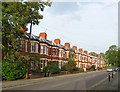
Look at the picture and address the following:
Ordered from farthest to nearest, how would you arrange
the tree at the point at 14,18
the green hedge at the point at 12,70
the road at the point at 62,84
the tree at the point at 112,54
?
the tree at the point at 112,54
the green hedge at the point at 12,70
the tree at the point at 14,18
the road at the point at 62,84

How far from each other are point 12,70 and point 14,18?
718cm

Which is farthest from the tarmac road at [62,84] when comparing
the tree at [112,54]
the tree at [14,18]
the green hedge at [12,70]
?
the tree at [112,54]

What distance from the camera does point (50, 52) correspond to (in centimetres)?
Answer: 4041

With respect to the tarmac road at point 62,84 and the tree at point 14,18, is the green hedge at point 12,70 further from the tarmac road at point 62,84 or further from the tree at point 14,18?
the tarmac road at point 62,84

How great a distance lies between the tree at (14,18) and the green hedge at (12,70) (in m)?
1.33

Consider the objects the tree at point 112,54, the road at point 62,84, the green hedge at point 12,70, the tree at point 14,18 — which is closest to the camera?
the road at point 62,84

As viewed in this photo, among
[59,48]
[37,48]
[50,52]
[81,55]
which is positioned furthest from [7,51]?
[81,55]

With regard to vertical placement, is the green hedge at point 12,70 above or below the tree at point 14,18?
below

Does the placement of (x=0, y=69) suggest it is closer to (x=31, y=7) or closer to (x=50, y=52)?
(x=31, y=7)

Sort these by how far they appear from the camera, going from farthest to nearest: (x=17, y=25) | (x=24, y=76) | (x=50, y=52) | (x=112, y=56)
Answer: (x=112, y=56), (x=50, y=52), (x=24, y=76), (x=17, y=25)

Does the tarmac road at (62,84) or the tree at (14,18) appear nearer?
the tarmac road at (62,84)

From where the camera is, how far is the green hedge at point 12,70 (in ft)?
67.4

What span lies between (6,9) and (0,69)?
25.7 feet

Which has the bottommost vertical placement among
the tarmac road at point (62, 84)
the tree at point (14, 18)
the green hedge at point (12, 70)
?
the tarmac road at point (62, 84)
